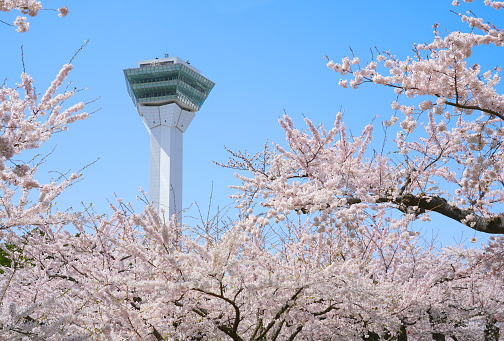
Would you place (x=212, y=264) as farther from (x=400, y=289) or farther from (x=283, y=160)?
(x=400, y=289)

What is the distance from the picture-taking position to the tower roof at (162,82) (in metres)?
63.5

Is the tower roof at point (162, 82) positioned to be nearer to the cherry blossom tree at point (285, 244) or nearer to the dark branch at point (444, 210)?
the cherry blossom tree at point (285, 244)

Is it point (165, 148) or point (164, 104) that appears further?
point (164, 104)

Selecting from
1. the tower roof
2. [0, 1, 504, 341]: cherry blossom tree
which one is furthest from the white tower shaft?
[0, 1, 504, 341]: cherry blossom tree

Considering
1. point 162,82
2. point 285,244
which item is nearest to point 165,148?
point 162,82

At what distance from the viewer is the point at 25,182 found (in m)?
5.50

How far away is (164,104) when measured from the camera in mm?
65312

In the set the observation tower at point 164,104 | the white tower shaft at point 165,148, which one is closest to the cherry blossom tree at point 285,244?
the white tower shaft at point 165,148

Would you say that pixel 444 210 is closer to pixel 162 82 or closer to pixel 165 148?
pixel 165 148

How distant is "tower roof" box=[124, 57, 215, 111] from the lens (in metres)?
63.5

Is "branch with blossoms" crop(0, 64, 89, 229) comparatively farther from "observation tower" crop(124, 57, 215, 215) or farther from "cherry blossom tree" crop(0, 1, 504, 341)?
"observation tower" crop(124, 57, 215, 215)

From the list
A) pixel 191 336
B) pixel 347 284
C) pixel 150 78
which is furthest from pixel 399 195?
pixel 150 78

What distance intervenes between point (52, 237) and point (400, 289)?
6.61 metres

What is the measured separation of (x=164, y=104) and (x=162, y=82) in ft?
10.1
